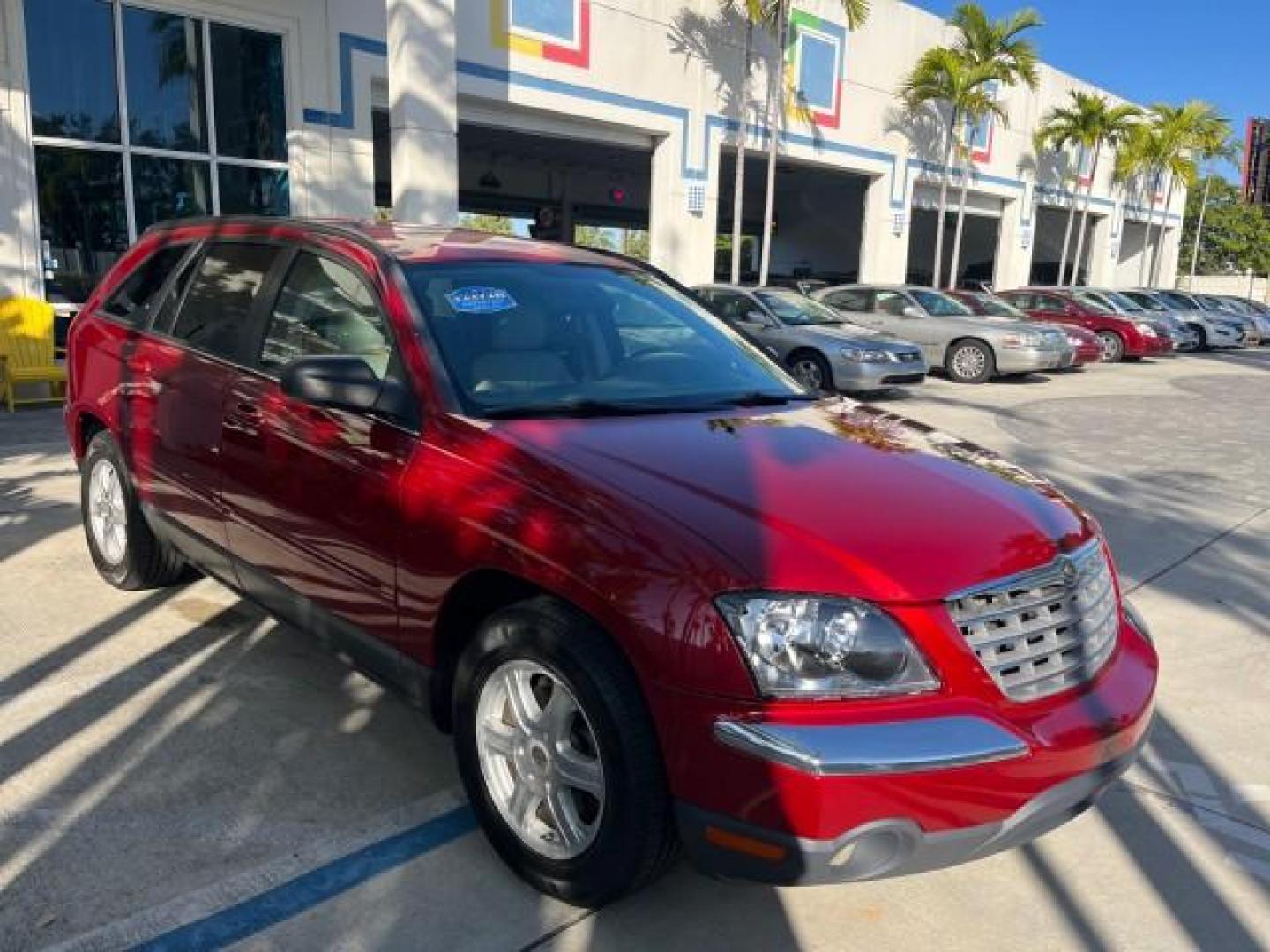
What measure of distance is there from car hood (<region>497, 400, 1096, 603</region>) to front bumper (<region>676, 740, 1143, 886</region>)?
51 cm

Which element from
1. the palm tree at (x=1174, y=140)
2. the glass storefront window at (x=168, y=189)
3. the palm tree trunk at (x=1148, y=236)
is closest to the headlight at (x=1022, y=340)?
the glass storefront window at (x=168, y=189)

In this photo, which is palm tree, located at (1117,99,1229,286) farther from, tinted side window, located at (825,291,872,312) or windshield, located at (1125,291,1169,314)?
tinted side window, located at (825,291,872,312)

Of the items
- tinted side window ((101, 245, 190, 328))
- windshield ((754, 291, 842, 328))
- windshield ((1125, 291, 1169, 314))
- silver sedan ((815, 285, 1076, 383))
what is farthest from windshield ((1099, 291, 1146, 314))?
tinted side window ((101, 245, 190, 328))

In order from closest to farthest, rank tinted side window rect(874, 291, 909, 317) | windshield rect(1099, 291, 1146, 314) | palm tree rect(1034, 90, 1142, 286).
Result: tinted side window rect(874, 291, 909, 317) → windshield rect(1099, 291, 1146, 314) → palm tree rect(1034, 90, 1142, 286)

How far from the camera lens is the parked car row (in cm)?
1266

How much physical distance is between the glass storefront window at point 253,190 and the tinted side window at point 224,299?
10.2 meters

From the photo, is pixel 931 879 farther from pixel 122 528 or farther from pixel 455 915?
pixel 122 528

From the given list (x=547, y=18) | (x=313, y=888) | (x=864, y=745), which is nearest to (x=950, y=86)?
(x=547, y=18)

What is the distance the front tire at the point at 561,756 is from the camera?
233cm

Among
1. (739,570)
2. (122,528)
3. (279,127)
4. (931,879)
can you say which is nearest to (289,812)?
(739,570)

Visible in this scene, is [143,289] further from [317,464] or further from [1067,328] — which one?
[1067,328]

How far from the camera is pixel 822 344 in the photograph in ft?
41.3

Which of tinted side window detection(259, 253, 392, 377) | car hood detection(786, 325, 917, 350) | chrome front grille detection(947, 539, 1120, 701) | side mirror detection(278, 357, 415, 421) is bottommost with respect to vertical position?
car hood detection(786, 325, 917, 350)

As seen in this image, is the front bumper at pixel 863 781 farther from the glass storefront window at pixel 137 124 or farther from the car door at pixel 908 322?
the car door at pixel 908 322
